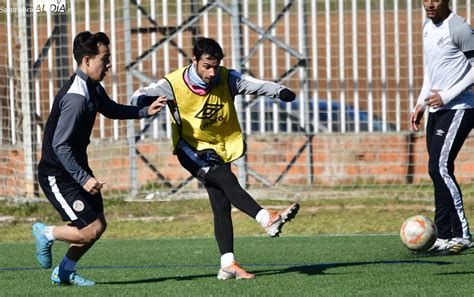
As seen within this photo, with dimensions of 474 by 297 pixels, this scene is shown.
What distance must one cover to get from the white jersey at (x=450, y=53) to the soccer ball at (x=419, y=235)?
0.99 metres

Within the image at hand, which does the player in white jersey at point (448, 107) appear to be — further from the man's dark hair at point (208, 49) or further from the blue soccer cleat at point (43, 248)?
the blue soccer cleat at point (43, 248)

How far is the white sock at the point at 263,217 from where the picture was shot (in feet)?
27.1

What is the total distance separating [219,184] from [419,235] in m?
1.71

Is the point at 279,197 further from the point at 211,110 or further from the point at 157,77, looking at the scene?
the point at 211,110

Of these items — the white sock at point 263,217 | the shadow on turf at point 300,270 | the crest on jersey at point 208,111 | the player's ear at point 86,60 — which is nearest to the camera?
the white sock at point 263,217

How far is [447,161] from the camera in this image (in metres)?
9.76

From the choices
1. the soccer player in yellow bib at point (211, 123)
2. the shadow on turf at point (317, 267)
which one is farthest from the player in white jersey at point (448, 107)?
the soccer player in yellow bib at point (211, 123)

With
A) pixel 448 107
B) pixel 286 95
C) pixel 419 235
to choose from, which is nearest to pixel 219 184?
pixel 286 95

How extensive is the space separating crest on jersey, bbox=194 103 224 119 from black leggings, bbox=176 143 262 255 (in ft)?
0.84

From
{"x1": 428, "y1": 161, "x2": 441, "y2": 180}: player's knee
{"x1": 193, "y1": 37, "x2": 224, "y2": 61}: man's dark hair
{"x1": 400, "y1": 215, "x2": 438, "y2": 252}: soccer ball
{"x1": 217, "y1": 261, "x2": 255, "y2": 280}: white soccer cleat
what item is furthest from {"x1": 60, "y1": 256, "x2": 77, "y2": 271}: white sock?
{"x1": 428, "y1": 161, "x2": 441, "y2": 180}: player's knee

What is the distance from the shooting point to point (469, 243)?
9836 millimetres

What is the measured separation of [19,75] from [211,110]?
798cm

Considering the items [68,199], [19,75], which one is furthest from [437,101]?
[19,75]

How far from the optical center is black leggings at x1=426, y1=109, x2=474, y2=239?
31.8ft
